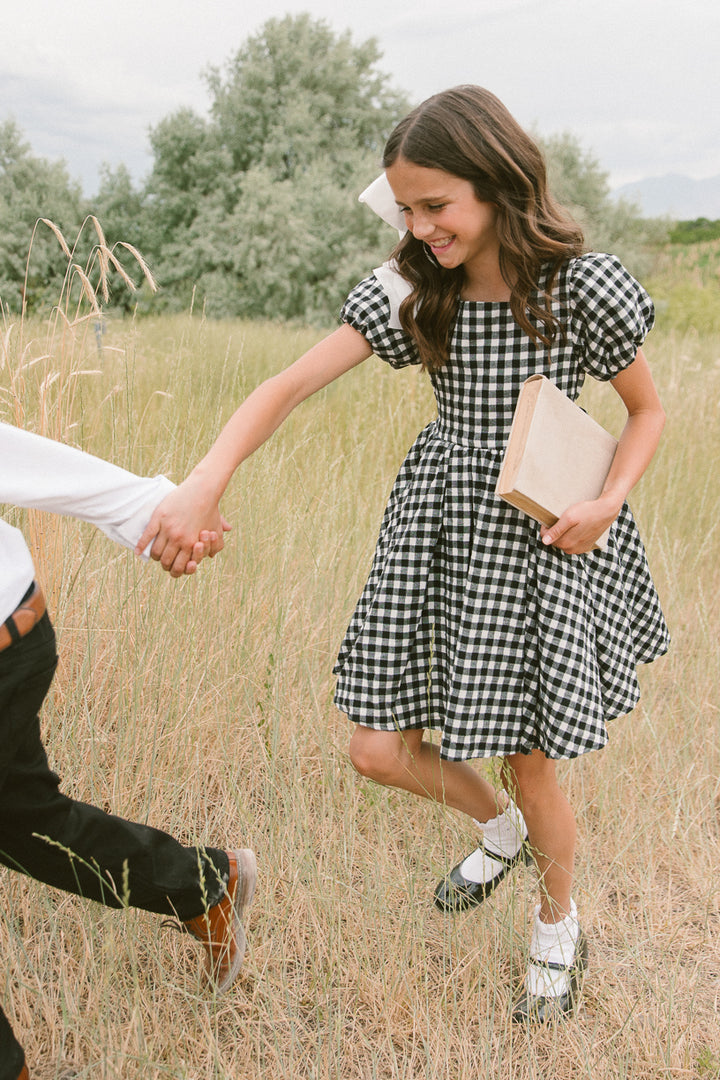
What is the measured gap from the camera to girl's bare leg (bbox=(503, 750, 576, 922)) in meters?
1.64

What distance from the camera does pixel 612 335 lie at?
1.56 m

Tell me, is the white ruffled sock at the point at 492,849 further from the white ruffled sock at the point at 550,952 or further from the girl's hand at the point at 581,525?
the girl's hand at the point at 581,525

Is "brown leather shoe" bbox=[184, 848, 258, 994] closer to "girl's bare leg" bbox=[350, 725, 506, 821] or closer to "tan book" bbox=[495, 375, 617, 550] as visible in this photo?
"girl's bare leg" bbox=[350, 725, 506, 821]

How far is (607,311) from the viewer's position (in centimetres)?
154

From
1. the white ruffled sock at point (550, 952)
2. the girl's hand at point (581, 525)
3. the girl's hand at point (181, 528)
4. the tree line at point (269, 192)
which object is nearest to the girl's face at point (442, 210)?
the girl's hand at point (581, 525)

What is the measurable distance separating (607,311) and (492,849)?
1163 millimetres

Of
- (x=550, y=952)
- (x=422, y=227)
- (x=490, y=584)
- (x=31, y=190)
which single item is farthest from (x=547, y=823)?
(x=31, y=190)

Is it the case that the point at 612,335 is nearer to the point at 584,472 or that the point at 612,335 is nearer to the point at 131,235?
the point at 584,472

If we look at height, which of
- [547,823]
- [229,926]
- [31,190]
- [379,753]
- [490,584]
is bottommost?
[229,926]

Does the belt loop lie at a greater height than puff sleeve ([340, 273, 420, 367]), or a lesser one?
lesser

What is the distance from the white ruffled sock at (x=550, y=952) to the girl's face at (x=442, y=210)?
4.26 ft

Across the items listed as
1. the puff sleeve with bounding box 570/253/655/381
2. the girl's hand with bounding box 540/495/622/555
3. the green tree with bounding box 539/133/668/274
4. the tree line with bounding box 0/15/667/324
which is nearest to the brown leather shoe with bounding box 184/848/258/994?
the girl's hand with bounding box 540/495/622/555

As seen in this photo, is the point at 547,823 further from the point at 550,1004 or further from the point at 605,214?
the point at 605,214

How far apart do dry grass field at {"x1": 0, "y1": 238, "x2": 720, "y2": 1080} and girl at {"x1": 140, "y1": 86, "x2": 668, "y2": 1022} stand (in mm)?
157
